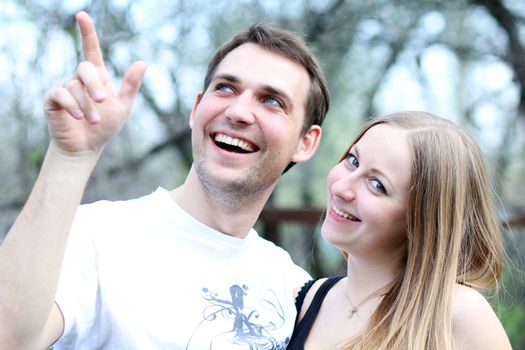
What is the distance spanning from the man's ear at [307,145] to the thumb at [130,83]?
3.39 feet

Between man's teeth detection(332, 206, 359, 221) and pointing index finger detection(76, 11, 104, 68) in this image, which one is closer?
pointing index finger detection(76, 11, 104, 68)

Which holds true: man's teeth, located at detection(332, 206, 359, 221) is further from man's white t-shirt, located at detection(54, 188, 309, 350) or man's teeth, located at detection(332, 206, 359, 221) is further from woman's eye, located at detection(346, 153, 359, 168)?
man's white t-shirt, located at detection(54, 188, 309, 350)

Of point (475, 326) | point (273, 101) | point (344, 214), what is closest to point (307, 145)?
point (273, 101)

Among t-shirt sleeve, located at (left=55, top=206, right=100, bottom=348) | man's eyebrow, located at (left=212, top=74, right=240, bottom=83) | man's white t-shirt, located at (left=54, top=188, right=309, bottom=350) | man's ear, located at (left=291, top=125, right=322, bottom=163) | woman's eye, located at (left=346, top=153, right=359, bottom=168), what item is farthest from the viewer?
man's ear, located at (left=291, top=125, right=322, bottom=163)

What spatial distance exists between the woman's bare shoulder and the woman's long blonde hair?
0.11 ft

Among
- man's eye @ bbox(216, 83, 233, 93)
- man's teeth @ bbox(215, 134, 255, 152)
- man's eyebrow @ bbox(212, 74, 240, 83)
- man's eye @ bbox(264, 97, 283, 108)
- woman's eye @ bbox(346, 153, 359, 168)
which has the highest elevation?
man's eyebrow @ bbox(212, 74, 240, 83)

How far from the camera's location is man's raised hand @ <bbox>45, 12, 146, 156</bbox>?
1.35 meters

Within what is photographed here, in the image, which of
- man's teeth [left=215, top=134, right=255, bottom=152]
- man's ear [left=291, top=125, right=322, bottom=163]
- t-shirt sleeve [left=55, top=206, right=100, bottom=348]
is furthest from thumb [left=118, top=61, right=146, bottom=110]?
man's ear [left=291, top=125, right=322, bottom=163]

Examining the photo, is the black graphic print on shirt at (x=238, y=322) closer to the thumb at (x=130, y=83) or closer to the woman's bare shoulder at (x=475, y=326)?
the woman's bare shoulder at (x=475, y=326)

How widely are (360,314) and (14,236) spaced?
1.14 meters

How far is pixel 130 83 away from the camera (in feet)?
4.77

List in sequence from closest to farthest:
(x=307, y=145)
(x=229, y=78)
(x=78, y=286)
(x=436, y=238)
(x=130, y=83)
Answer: (x=130, y=83) < (x=78, y=286) < (x=436, y=238) < (x=229, y=78) < (x=307, y=145)

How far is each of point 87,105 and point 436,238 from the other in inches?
43.3

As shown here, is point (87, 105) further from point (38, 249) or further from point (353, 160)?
point (353, 160)
